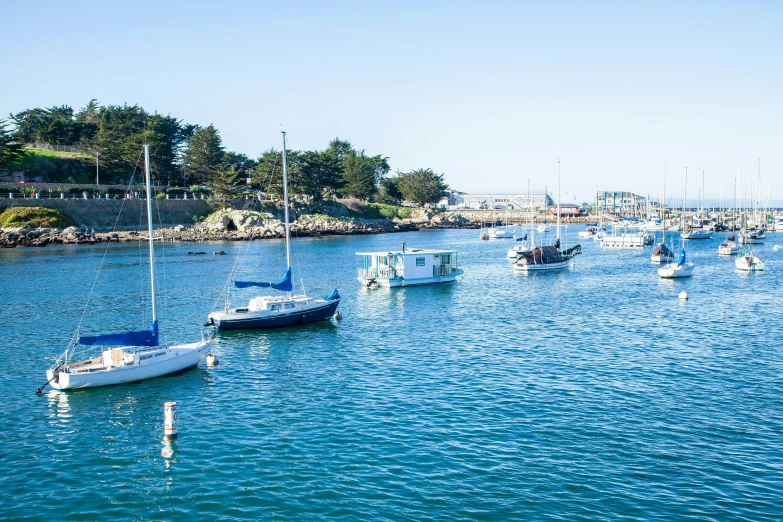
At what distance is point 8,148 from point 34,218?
1586 centimetres

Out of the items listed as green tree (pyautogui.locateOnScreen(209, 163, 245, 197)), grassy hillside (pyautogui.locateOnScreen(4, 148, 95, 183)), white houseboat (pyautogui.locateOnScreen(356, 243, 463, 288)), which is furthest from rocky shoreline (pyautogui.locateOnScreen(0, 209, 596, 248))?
white houseboat (pyautogui.locateOnScreen(356, 243, 463, 288))

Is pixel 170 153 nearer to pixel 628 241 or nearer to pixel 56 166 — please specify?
pixel 56 166

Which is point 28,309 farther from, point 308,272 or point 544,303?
point 544,303

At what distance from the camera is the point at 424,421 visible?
3006cm

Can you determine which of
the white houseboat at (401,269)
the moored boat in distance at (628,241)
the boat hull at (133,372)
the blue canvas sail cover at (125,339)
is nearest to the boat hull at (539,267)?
the white houseboat at (401,269)

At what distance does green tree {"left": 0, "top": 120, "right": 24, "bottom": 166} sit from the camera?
127 meters

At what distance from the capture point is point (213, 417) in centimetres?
3089

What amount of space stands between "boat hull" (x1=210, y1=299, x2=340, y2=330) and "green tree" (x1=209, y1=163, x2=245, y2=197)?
10839 cm

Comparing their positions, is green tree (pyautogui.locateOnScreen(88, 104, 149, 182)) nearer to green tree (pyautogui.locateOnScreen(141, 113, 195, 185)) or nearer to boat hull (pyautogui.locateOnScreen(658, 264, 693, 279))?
green tree (pyautogui.locateOnScreen(141, 113, 195, 185))

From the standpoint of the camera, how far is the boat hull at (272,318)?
49.2m

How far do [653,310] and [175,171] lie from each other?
444ft

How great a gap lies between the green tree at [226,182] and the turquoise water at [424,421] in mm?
96565

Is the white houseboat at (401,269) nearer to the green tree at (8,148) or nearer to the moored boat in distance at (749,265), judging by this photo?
the moored boat in distance at (749,265)

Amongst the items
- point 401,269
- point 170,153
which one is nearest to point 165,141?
point 170,153
